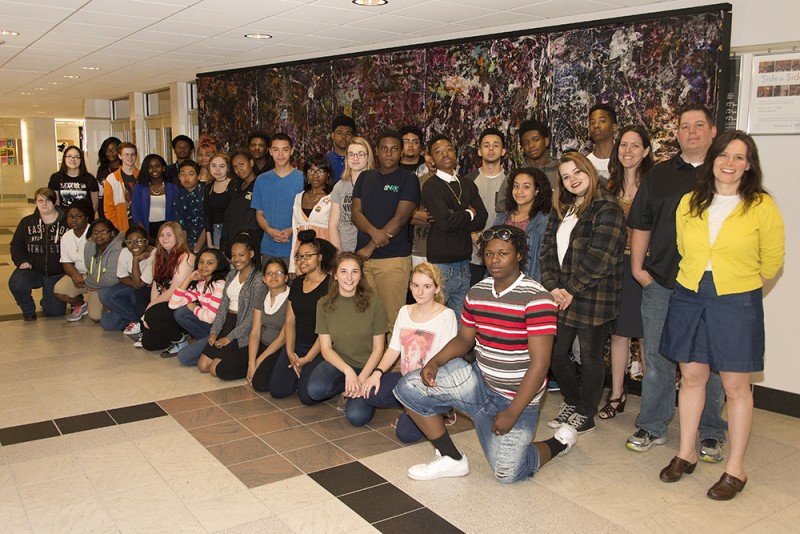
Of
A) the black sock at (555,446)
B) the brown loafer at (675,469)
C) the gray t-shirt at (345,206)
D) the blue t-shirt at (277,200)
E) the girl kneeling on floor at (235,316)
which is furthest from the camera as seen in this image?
the blue t-shirt at (277,200)

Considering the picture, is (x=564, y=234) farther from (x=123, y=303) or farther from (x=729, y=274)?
(x=123, y=303)

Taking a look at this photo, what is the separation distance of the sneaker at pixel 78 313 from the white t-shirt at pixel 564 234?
5.37 meters

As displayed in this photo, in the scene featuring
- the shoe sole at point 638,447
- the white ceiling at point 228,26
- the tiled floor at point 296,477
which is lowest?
the tiled floor at point 296,477

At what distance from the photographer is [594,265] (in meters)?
4.16

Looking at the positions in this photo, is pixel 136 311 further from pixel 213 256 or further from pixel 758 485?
pixel 758 485

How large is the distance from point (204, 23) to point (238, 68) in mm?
3023

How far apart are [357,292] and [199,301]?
2.02m

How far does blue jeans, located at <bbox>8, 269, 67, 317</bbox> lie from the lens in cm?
757

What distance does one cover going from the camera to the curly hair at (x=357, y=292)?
15.0 feet

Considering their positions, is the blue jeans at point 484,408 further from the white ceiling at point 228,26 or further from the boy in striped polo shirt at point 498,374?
the white ceiling at point 228,26

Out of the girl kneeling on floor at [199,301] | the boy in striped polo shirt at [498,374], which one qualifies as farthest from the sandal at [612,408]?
the girl kneeling on floor at [199,301]

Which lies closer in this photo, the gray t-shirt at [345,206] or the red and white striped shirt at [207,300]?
the gray t-shirt at [345,206]

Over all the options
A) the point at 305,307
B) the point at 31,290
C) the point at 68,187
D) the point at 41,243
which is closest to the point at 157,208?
the point at 41,243

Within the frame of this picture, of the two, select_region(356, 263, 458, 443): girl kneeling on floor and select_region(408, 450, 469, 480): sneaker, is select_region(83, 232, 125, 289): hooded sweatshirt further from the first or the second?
select_region(408, 450, 469, 480): sneaker
